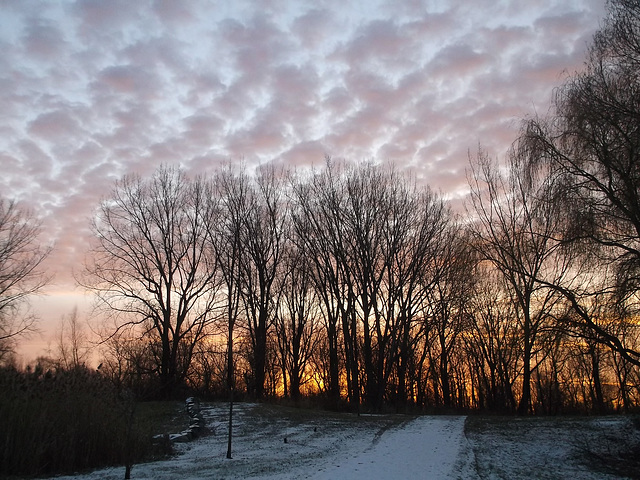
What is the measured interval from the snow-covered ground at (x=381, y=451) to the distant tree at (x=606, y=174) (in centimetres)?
346

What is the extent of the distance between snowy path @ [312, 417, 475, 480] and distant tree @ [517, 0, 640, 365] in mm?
4395

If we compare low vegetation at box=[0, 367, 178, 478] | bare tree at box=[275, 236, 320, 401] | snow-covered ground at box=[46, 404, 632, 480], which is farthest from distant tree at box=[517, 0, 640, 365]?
bare tree at box=[275, 236, 320, 401]

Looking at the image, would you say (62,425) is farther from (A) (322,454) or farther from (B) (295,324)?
(B) (295,324)

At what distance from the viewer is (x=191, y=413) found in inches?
741

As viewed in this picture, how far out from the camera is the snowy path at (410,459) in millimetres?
8883

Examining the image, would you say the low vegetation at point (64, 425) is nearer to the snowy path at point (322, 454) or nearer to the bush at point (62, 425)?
the bush at point (62, 425)

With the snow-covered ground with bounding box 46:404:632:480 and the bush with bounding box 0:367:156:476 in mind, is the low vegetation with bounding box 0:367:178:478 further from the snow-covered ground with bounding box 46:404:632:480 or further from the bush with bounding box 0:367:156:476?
the snow-covered ground with bounding box 46:404:632:480

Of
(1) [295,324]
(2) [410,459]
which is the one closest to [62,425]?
(2) [410,459]

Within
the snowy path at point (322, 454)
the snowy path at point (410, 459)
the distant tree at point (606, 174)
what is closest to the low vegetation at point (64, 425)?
the snowy path at point (322, 454)

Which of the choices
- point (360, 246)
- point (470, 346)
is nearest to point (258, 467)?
point (360, 246)

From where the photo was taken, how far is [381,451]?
11383 mm

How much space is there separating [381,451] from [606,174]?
8.33m

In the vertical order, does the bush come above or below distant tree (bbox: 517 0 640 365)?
below

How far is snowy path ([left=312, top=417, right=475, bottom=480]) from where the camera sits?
888cm
